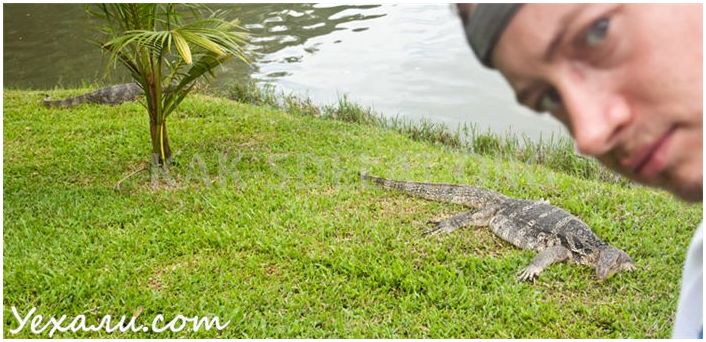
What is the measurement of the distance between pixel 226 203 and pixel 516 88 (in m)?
4.09

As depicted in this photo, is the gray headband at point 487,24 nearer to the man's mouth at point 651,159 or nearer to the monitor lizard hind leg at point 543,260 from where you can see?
the man's mouth at point 651,159

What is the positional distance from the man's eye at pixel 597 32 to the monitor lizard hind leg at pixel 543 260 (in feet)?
10.5

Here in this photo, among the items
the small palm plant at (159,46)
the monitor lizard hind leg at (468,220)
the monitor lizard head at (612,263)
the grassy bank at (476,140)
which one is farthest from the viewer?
the grassy bank at (476,140)

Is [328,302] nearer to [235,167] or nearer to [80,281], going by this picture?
[80,281]

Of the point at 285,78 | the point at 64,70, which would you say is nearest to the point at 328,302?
the point at 285,78

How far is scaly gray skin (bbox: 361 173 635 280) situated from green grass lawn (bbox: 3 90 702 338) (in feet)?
0.22

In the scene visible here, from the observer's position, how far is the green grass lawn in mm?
3404

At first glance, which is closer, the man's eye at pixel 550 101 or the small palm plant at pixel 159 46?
the man's eye at pixel 550 101

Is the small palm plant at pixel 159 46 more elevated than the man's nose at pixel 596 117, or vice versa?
the man's nose at pixel 596 117

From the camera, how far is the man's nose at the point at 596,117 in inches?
26.4

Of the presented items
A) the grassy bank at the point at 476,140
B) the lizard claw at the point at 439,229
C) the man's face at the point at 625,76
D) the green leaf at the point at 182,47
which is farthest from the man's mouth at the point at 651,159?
the grassy bank at the point at 476,140

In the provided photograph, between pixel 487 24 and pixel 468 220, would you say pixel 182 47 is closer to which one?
pixel 468 220

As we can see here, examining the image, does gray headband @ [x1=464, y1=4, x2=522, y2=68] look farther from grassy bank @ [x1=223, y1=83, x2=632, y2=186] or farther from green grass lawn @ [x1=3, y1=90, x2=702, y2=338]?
grassy bank @ [x1=223, y1=83, x2=632, y2=186]

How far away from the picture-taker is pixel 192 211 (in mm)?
4605
